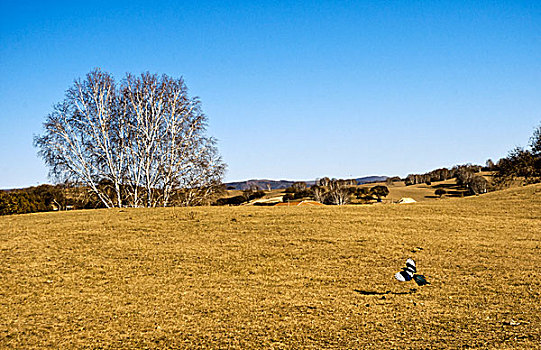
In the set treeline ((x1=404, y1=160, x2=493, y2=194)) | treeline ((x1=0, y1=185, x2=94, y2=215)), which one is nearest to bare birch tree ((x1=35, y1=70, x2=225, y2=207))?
treeline ((x1=0, y1=185, x2=94, y2=215))

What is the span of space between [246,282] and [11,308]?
205 inches

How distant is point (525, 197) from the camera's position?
24922 millimetres

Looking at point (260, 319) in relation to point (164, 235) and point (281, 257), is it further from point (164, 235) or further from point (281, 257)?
point (164, 235)

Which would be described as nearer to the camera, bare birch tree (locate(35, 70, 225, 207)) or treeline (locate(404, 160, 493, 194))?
bare birch tree (locate(35, 70, 225, 207))

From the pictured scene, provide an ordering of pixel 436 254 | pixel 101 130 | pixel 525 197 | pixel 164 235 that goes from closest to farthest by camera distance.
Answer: pixel 436 254 < pixel 164 235 < pixel 525 197 < pixel 101 130

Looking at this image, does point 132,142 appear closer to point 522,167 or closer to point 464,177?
point 522,167

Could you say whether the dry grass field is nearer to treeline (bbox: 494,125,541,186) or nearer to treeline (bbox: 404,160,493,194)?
treeline (bbox: 494,125,541,186)

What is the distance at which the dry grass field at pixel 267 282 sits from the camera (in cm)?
778

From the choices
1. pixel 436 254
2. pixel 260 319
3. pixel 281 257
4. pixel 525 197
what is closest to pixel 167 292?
pixel 260 319

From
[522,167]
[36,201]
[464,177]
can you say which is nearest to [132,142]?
[36,201]

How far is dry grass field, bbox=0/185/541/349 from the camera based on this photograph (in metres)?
7.78

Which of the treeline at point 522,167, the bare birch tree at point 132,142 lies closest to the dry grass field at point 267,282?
the bare birch tree at point 132,142

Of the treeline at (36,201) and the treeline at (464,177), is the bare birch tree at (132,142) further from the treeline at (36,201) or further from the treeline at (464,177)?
the treeline at (464,177)

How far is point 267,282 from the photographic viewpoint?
11.3 m
